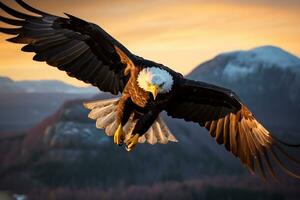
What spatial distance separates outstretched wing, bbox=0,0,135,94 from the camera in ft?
16.0

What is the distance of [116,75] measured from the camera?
208 inches

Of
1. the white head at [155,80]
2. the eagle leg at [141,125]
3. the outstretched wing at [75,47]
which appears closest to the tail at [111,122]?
the outstretched wing at [75,47]

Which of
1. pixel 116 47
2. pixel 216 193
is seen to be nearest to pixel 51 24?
pixel 116 47

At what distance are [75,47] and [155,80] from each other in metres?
0.91

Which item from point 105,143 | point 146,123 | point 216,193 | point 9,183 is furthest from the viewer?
point 105,143

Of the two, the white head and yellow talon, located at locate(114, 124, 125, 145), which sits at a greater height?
the white head

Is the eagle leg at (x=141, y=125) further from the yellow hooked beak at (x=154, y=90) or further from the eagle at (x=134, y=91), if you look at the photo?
the yellow hooked beak at (x=154, y=90)

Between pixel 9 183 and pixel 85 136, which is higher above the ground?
pixel 85 136

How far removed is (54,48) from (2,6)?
0.53 metres

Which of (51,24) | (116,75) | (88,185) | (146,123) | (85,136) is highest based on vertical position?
(51,24)

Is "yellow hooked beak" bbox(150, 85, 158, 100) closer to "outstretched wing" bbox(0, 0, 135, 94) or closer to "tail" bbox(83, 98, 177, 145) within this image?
"outstretched wing" bbox(0, 0, 135, 94)

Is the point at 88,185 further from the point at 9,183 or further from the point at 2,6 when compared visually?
the point at 2,6

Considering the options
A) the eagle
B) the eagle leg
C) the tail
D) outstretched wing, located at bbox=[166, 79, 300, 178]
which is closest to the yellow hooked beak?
the eagle

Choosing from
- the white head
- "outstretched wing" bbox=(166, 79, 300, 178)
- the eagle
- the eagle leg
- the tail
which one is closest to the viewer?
the white head
